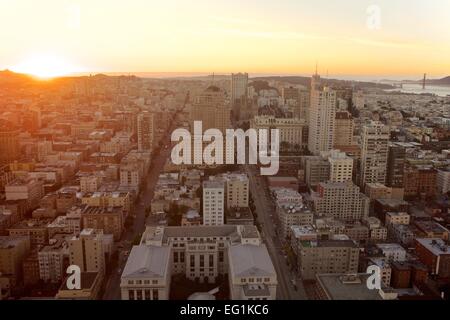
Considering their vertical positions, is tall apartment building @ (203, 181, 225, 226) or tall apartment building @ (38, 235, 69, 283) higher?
tall apartment building @ (203, 181, 225, 226)

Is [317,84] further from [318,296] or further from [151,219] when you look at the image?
[318,296]

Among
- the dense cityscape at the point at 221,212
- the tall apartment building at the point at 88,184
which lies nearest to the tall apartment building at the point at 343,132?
the dense cityscape at the point at 221,212

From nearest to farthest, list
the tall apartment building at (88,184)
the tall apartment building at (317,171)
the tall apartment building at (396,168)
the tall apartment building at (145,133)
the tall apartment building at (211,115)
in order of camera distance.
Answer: the tall apartment building at (88,184) < the tall apartment building at (396,168) < the tall apartment building at (317,171) < the tall apartment building at (145,133) < the tall apartment building at (211,115)

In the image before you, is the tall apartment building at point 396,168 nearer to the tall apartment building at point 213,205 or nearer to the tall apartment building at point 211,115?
the tall apartment building at point 213,205

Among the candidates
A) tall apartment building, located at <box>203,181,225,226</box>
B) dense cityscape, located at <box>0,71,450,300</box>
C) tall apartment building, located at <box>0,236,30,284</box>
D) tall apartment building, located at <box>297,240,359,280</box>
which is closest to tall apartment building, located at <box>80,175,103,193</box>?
dense cityscape, located at <box>0,71,450,300</box>

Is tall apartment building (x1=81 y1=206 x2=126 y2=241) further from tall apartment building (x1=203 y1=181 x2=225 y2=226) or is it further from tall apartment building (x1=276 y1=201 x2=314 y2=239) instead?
tall apartment building (x1=276 y1=201 x2=314 y2=239)

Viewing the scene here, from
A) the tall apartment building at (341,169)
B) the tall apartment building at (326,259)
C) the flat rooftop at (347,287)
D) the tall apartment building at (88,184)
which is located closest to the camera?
the flat rooftop at (347,287)
